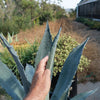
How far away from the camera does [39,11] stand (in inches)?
438

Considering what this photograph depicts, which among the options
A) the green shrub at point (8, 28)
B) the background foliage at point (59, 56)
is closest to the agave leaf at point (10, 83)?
the background foliage at point (59, 56)

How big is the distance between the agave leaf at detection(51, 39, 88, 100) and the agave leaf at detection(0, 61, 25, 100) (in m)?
0.30

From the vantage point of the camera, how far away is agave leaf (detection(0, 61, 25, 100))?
113cm

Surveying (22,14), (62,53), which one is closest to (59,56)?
(62,53)

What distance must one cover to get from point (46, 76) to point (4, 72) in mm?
672

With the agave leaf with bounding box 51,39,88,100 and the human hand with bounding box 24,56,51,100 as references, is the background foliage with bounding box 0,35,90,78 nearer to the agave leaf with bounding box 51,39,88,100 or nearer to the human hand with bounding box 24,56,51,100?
the agave leaf with bounding box 51,39,88,100

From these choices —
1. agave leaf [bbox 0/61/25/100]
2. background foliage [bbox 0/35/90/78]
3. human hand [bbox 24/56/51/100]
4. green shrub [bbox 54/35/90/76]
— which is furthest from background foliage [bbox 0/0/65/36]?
→ human hand [bbox 24/56/51/100]

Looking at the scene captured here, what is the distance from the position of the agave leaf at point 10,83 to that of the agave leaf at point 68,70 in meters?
0.30

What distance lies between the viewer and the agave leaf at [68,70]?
3.25ft

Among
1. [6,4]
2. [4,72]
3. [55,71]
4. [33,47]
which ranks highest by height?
[6,4]

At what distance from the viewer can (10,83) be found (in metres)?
1.17

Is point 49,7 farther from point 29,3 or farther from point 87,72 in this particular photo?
point 87,72

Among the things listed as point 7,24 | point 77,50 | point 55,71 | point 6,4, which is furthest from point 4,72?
point 6,4

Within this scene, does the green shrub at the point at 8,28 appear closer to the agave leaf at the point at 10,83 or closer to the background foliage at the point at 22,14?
the background foliage at the point at 22,14
